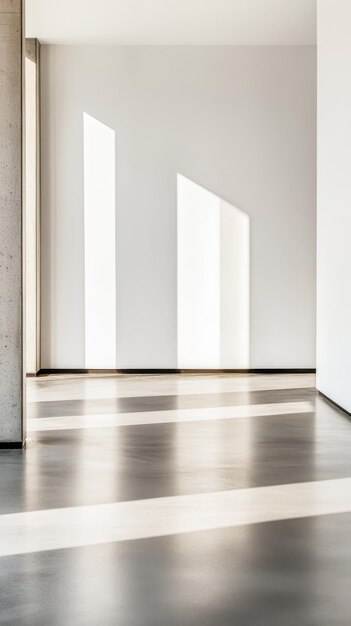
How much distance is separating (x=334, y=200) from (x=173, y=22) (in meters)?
3.74

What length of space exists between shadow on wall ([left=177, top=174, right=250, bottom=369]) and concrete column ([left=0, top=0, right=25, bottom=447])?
5.91m

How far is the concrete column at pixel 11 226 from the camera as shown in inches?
272

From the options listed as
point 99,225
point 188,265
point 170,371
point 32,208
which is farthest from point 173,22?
point 170,371

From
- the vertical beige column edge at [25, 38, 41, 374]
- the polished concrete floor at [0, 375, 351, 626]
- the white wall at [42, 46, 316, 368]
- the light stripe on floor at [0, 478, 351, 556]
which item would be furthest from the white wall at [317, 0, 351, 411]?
the vertical beige column edge at [25, 38, 41, 374]

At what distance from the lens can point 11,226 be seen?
273 inches

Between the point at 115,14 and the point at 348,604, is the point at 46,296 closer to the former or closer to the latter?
the point at 115,14

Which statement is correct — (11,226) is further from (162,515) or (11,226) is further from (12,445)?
(162,515)

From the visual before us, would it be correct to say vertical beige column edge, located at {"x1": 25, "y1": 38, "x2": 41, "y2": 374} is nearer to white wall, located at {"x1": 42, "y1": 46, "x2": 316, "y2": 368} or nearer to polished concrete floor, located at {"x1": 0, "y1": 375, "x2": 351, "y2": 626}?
white wall, located at {"x1": 42, "y1": 46, "x2": 316, "y2": 368}

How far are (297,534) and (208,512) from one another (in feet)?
2.03

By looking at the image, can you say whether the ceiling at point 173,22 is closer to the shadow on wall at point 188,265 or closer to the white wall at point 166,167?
the white wall at point 166,167

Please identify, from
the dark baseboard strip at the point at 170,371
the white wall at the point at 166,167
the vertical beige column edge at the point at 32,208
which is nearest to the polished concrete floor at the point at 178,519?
the vertical beige column edge at the point at 32,208

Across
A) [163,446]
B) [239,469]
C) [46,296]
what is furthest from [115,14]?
[239,469]

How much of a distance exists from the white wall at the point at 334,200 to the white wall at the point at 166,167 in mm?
2573

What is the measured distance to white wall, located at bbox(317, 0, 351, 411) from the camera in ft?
28.3
